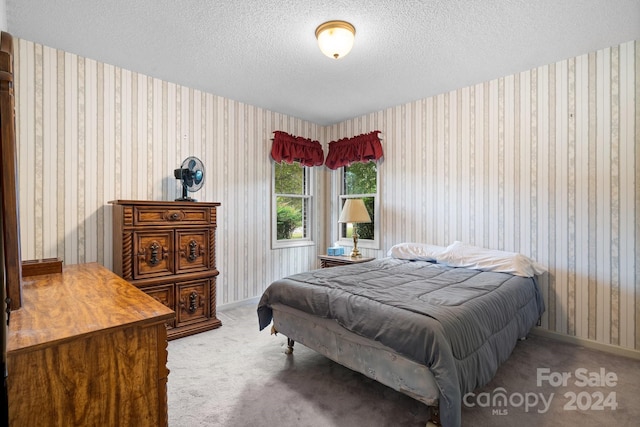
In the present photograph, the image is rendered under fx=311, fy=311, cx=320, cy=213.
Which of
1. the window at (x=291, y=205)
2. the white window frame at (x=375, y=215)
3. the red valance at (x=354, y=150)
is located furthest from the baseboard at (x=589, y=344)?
the window at (x=291, y=205)

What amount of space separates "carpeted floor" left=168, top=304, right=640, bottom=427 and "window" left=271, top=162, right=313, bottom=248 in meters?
1.94

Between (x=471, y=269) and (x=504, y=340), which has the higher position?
(x=471, y=269)

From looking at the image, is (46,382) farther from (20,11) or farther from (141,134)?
(141,134)

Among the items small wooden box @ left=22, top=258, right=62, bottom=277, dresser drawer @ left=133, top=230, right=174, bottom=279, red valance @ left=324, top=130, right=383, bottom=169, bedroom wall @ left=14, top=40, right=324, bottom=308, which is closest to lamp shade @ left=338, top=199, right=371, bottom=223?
red valance @ left=324, top=130, right=383, bottom=169

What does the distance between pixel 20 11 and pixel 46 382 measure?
2.59m

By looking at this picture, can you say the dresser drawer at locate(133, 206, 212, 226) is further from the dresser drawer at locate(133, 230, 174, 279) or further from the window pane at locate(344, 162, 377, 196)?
the window pane at locate(344, 162, 377, 196)

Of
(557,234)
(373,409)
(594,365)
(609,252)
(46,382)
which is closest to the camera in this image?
(46,382)

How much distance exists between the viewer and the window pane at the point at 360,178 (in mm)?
4383

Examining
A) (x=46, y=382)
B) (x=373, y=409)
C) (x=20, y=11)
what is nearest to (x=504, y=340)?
(x=373, y=409)

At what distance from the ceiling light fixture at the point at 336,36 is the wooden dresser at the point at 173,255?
1836mm

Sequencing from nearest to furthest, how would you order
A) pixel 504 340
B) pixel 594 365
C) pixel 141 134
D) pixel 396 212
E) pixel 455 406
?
pixel 455 406, pixel 504 340, pixel 594 365, pixel 141 134, pixel 396 212

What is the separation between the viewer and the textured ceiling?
210cm

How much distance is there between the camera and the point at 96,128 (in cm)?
286

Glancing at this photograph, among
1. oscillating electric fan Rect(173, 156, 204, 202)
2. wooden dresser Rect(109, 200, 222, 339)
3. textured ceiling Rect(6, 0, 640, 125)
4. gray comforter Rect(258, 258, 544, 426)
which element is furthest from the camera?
oscillating electric fan Rect(173, 156, 204, 202)
